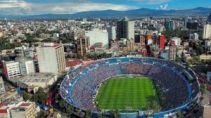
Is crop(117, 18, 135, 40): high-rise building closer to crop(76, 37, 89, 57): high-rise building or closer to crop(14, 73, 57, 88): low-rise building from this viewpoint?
crop(76, 37, 89, 57): high-rise building

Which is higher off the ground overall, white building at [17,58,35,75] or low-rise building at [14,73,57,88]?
white building at [17,58,35,75]

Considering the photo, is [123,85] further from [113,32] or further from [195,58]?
[113,32]

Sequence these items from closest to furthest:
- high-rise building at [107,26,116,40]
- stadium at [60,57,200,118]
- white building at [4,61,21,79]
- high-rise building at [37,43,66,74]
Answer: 1. stadium at [60,57,200,118]
2. high-rise building at [37,43,66,74]
3. white building at [4,61,21,79]
4. high-rise building at [107,26,116,40]

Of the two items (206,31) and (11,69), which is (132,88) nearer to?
(11,69)

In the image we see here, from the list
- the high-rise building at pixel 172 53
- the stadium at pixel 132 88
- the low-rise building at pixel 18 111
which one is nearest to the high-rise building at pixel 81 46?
the stadium at pixel 132 88

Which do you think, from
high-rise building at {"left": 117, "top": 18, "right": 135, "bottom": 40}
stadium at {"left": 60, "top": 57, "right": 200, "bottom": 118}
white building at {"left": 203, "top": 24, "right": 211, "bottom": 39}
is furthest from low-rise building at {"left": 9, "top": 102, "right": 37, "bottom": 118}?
white building at {"left": 203, "top": 24, "right": 211, "bottom": 39}

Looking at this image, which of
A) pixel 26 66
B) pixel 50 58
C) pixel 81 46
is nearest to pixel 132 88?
pixel 50 58

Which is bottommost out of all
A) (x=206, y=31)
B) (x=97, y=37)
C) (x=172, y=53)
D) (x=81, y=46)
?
(x=172, y=53)

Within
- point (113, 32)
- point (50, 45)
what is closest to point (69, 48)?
point (113, 32)
